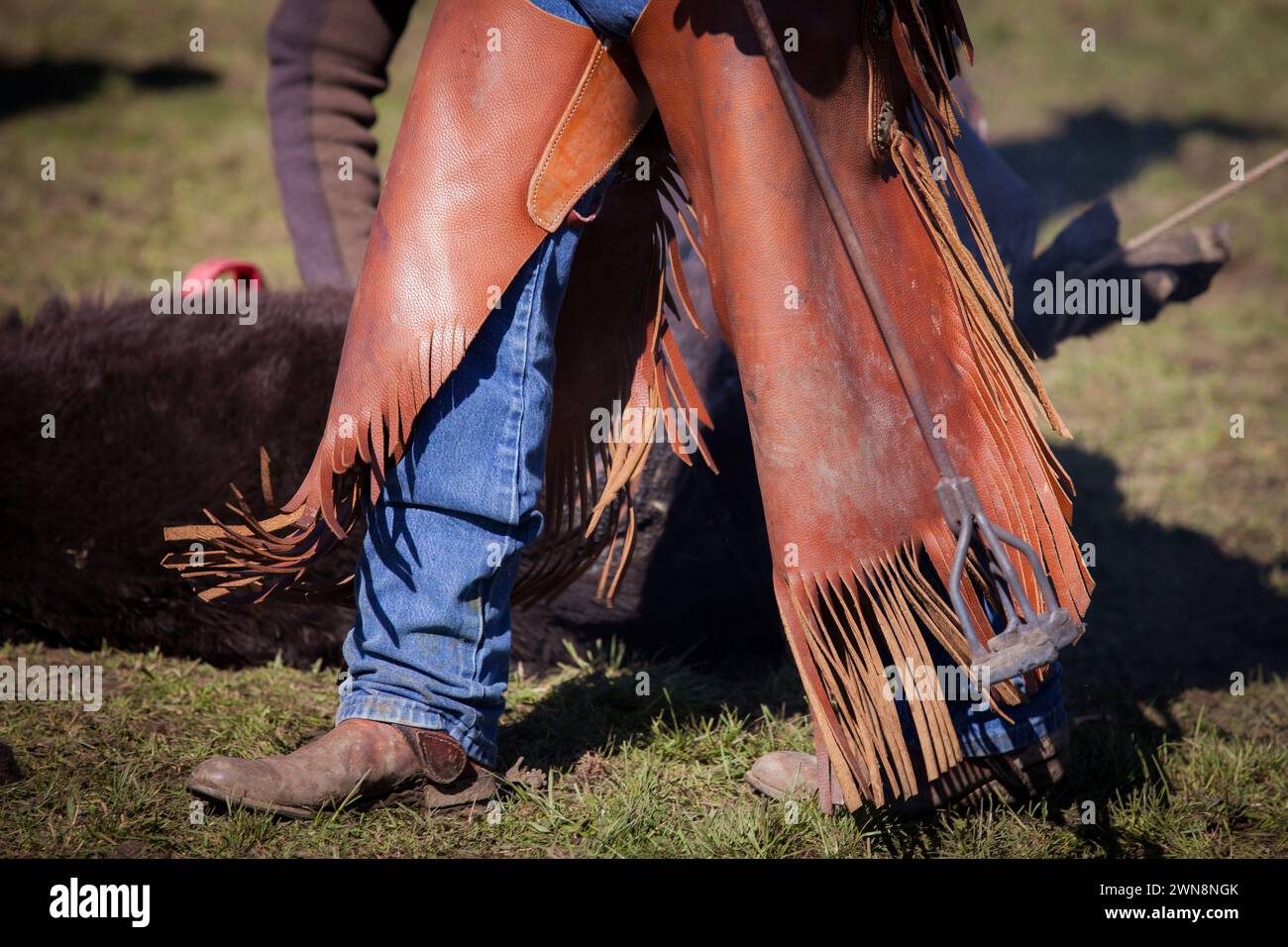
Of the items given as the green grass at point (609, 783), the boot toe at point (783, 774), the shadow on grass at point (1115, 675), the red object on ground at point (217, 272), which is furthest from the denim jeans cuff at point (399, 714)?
the red object on ground at point (217, 272)

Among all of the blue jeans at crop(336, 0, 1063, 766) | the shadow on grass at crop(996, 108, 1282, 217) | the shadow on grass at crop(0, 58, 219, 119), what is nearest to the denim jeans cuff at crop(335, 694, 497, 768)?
the blue jeans at crop(336, 0, 1063, 766)

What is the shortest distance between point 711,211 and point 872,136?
222 millimetres

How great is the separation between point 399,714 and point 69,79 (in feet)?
21.0

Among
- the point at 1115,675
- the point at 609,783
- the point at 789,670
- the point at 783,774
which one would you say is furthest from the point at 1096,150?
the point at 609,783

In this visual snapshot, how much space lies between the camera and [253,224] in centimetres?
510

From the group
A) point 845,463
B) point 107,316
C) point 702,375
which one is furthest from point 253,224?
point 845,463

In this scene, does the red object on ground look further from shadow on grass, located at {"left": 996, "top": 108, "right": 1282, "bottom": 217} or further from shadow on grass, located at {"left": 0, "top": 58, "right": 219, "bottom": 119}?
shadow on grass, located at {"left": 0, "top": 58, "right": 219, "bottom": 119}

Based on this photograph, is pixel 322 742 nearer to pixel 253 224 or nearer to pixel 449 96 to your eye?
pixel 449 96

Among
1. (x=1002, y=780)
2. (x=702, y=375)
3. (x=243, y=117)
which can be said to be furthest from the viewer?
(x=243, y=117)

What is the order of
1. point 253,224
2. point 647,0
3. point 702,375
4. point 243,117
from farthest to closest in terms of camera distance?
point 243,117
point 253,224
point 702,375
point 647,0

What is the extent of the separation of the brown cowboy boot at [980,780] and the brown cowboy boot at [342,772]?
476 millimetres

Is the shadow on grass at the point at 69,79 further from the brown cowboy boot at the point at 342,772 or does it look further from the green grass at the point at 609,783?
the brown cowboy boot at the point at 342,772

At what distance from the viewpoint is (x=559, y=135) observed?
1.54m

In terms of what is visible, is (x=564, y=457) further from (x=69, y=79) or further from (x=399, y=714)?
(x=69, y=79)
